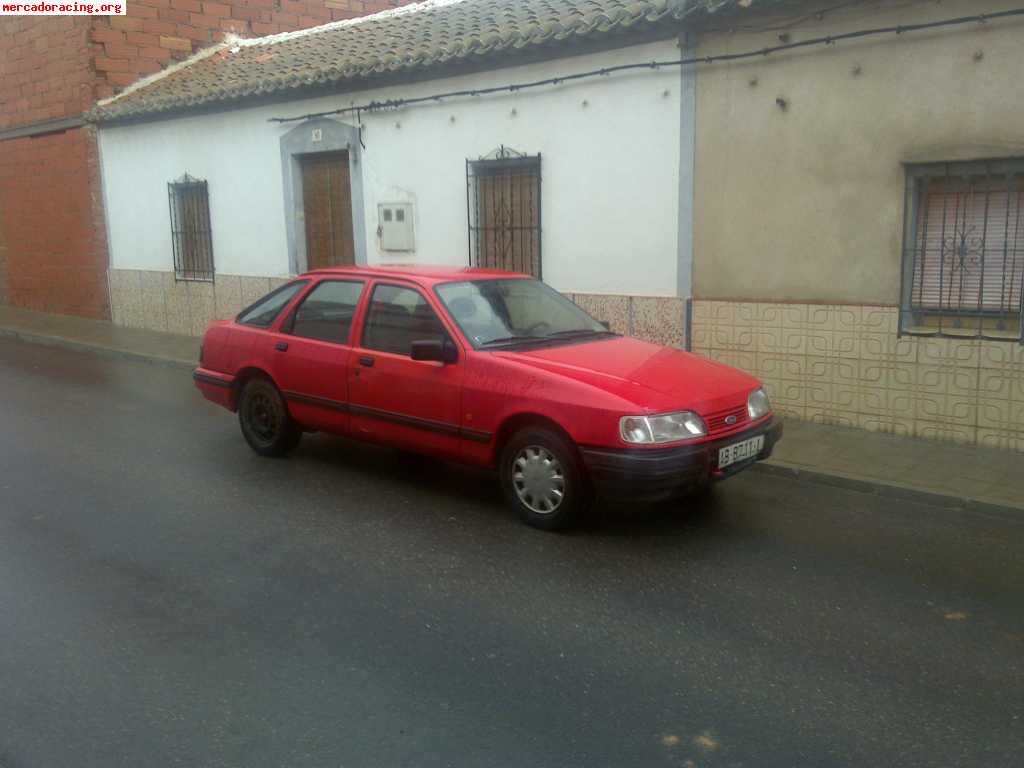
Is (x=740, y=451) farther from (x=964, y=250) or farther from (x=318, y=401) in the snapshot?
(x=964, y=250)

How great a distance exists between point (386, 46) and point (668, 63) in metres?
5.13

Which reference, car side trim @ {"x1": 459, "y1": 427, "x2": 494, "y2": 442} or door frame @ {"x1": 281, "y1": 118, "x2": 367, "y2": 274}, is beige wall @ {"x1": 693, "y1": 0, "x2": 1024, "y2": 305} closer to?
car side trim @ {"x1": 459, "y1": 427, "x2": 494, "y2": 442}

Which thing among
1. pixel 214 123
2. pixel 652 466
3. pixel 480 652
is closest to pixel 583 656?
pixel 480 652

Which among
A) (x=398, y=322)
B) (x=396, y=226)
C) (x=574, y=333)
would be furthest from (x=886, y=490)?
(x=396, y=226)

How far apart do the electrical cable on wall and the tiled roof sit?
312 millimetres

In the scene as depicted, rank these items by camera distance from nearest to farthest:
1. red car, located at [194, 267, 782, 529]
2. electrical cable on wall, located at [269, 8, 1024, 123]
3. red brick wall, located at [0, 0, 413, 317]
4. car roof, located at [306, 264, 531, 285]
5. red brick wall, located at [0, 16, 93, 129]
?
red car, located at [194, 267, 782, 529]
car roof, located at [306, 264, 531, 285]
electrical cable on wall, located at [269, 8, 1024, 123]
red brick wall, located at [0, 16, 93, 129]
red brick wall, located at [0, 0, 413, 317]

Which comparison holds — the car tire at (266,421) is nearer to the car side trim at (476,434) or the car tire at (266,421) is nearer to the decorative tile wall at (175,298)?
the car side trim at (476,434)

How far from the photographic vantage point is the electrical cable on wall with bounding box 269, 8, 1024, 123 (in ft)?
22.2

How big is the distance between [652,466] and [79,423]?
18.6ft

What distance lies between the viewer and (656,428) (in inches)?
196

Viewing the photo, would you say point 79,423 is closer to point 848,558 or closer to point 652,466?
point 652,466

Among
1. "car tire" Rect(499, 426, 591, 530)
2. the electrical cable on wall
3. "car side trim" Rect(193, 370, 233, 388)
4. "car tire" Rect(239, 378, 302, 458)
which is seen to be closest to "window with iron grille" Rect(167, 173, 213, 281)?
the electrical cable on wall

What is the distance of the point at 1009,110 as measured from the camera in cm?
669

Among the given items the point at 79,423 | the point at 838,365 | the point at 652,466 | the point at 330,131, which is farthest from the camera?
the point at 330,131
